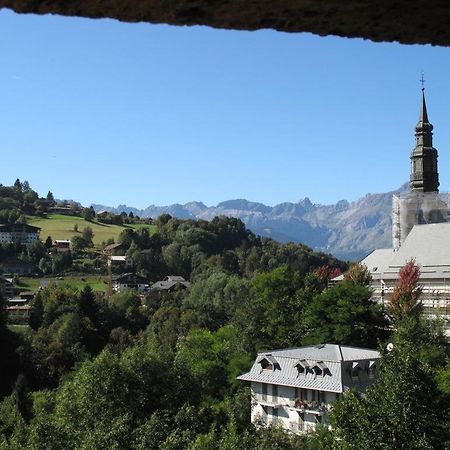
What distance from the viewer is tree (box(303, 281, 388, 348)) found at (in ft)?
141

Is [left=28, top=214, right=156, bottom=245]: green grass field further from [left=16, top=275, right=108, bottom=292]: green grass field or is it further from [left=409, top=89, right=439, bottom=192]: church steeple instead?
[left=409, top=89, right=439, bottom=192]: church steeple

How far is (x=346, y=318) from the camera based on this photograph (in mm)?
43281

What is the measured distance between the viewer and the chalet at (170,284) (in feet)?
347

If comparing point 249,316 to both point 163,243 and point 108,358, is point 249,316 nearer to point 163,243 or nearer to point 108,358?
point 108,358

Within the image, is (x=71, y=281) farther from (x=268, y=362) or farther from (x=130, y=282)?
(x=268, y=362)

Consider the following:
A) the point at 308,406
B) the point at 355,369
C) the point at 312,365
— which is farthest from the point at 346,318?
the point at 308,406

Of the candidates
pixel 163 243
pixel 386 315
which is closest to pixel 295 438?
pixel 386 315

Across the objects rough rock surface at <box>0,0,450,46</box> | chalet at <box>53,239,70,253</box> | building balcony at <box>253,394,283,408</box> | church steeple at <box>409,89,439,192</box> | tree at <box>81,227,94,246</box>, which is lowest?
building balcony at <box>253,394,283,408</box>

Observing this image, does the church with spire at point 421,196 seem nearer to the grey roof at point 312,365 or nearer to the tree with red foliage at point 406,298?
the tree with red foliage at point 406,298

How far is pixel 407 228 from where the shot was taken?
72.3 meters

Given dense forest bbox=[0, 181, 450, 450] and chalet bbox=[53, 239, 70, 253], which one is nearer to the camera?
dense forest bbox=[0, 181, 450, 450]

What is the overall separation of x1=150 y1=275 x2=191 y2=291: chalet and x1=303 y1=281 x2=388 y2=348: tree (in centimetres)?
5885

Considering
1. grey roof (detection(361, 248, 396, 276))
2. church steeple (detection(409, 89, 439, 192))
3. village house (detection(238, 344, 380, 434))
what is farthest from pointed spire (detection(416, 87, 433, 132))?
village house (detection(238, 344, 380, 434))

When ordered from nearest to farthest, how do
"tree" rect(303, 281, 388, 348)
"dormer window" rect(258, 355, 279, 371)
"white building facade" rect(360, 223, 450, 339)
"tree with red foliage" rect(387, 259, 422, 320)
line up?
"dormer window" rect(258, 355, 279, 371) < "tree with red foliage" rect(387, 259, 422, 320) < "tree" rect(303, 281, 388, 348) < "white building facade" rect(360, 223, 450, 339)
